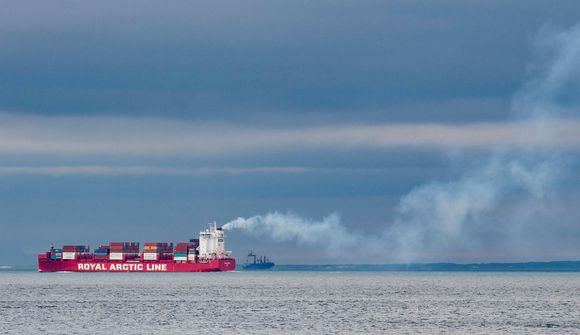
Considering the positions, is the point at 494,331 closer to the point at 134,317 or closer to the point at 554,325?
the point at 554,325

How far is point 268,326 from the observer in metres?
114

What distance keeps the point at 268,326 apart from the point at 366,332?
39.4 ft

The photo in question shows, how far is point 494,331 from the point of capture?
349 feet

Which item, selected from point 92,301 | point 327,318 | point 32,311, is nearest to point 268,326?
point 327,318

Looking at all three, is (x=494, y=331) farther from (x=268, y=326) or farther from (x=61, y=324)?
(x=61, y=324)

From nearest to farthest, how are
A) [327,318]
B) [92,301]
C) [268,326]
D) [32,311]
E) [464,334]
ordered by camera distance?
[464,334], [268,326], [327,318], [32,311], [92,301]

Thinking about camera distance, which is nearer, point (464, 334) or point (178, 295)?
point (464, 334)

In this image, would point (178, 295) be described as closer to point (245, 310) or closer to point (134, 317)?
point (245, 310)

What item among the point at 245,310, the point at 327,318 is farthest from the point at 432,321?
the point at 245,310

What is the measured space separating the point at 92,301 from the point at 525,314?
203 feet

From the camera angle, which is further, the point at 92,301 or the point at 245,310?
the point at 92,301

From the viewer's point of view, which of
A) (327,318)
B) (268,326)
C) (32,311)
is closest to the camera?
(268,326)

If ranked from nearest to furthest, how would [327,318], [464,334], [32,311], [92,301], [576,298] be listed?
[464,334] → [327,318] → [32,311] → [92,301] → [576,298]

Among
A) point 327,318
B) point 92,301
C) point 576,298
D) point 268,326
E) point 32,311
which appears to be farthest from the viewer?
point 576,298
